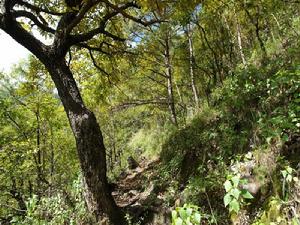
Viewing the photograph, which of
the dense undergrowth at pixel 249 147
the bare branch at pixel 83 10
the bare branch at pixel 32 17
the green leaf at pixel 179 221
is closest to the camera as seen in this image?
the green leaf at pixel 179 221

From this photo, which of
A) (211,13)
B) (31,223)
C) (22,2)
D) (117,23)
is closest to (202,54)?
(211,13)

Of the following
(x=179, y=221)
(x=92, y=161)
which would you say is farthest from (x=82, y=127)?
(x=179, y=221)

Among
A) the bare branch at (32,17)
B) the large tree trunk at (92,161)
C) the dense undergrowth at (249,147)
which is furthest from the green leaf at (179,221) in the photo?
the bare branch at (32,17)

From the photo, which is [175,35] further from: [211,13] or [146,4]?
[146,4]

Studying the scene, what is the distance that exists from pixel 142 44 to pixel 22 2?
4580 mm

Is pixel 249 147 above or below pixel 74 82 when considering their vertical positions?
below

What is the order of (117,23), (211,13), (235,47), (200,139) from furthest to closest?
(235,47), (211,13), (117,23), (200,139)

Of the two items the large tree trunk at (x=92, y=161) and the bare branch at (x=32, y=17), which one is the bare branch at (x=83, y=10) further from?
the large tree trunk at (x=92, y=161)

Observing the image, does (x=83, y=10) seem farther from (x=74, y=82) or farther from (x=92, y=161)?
(x=92, y=161)

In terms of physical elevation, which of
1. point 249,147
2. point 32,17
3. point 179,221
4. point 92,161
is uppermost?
point 32,17

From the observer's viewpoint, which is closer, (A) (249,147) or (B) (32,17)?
(A) (249,147)

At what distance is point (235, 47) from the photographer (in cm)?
1274

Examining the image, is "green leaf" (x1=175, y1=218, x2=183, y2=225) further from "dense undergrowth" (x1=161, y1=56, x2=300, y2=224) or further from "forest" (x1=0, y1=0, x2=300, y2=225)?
"dense undergrowth" (x1=161, y1=56, x2=300, y2=224)

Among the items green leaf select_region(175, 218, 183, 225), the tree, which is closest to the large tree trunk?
the tree
